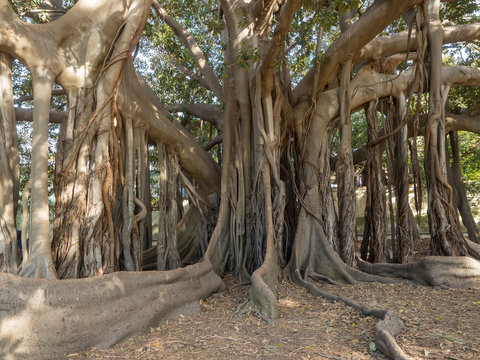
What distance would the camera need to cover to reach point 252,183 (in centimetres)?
470

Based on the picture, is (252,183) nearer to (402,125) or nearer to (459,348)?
(402,125)

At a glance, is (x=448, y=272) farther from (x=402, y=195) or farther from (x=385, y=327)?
(x=385, y=327)

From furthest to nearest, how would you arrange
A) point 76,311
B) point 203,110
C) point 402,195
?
point 203,110, point 402,195, point 76,311

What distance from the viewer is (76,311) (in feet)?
7.61

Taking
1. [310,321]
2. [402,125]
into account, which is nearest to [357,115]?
[402,125]

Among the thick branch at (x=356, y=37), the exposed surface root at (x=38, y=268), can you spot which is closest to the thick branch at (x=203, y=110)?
the thick branch at (x=356, y=37)

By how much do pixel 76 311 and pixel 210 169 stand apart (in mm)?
3292

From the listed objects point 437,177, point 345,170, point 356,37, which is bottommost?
point 437,177

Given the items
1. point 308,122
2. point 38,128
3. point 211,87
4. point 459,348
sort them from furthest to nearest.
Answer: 1. point 211,87
2. point 308,122
3. point 38,128
4. point 459,348

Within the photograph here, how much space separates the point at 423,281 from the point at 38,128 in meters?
3.87

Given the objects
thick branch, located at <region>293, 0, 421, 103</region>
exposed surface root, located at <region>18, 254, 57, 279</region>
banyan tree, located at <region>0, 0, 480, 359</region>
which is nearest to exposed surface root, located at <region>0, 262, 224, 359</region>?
banyan tree, located at <region>0, 0, 480, 359</region>

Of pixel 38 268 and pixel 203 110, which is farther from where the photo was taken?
pixel 203 110

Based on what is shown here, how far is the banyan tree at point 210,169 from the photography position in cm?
275

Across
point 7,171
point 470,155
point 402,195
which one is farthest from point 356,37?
point 470,155
